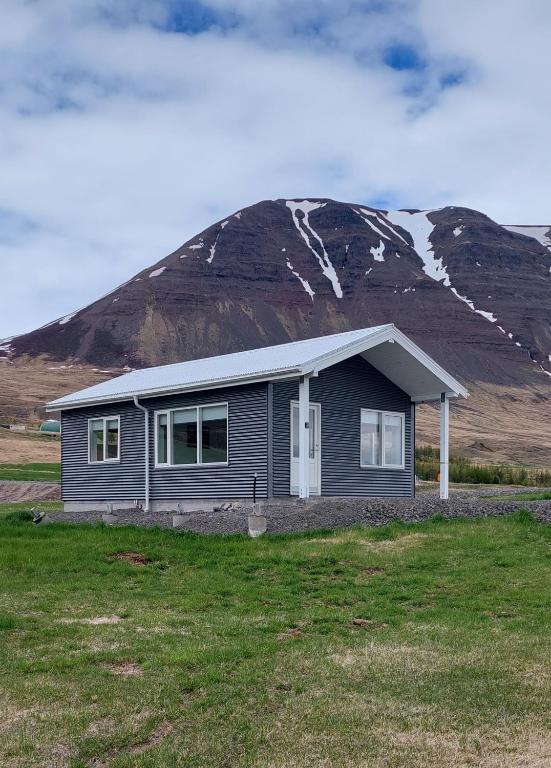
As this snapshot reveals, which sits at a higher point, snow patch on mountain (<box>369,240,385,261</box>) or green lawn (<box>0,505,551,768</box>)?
snow patch on mountain (<box>369,240,385,261</box>)

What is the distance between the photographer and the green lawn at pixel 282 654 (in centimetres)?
598

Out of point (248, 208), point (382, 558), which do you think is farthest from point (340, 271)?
point (382, 558)

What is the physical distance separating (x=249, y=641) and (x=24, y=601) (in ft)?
10.9

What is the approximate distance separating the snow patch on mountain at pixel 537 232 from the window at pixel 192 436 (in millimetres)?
161809

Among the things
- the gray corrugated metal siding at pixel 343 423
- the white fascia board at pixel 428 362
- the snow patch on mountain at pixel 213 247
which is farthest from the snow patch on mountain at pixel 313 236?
the gray corrugated metal siding at pixel 343 423

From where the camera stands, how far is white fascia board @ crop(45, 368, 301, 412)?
19.2 meters

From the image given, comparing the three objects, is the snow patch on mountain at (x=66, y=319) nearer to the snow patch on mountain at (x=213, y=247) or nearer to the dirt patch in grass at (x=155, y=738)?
the snow patch on mountain at (x=213, y=247)

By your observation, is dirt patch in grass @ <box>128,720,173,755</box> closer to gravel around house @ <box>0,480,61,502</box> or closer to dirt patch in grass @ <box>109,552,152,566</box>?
dirt patch in grass @ <box>109,552,152,566</box>

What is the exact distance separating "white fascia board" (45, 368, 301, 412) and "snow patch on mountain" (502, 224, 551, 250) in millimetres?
160058

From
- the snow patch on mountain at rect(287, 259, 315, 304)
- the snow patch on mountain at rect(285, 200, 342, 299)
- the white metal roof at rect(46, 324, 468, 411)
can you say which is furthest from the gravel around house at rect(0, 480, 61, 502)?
the snow patch on mountain at rect(285, 200, 342, 299)

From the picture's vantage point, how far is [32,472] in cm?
4481

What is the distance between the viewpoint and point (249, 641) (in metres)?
8.56

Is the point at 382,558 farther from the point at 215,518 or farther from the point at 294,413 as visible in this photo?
the point at 294,413

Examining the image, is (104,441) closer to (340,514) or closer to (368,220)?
(340,514)
